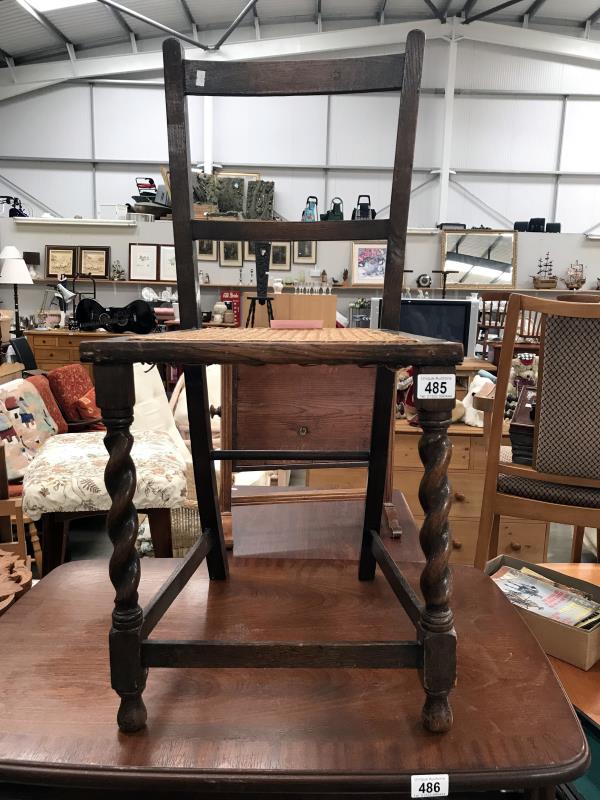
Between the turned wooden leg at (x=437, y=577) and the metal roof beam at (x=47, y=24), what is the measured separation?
760 cm

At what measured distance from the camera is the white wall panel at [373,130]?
7.78 meters

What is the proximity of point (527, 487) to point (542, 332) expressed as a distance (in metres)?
0.41

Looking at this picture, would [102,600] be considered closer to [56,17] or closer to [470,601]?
[470,601]

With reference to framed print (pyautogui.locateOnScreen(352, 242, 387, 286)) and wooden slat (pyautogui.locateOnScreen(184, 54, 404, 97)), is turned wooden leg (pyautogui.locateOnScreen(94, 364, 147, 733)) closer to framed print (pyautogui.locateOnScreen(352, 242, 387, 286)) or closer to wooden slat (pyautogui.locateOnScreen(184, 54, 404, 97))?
wooden slat (pyautogui.locateOnScreen(184, 54, 404, 97))

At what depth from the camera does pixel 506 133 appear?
25.7 ft

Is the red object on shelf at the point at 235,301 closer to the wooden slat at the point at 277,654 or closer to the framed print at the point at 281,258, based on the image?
the framed print at the point at 281,258

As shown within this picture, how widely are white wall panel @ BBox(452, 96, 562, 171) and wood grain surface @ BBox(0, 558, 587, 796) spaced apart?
315 inches

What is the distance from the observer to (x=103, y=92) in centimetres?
786

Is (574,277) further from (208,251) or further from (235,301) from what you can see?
(208,251)

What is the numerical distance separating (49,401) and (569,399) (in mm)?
2615

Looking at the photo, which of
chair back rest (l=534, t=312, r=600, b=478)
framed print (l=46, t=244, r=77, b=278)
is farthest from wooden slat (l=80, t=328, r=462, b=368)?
framed print (l=46, t=244, r=77, b=278)

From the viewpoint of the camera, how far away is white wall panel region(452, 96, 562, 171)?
778cm

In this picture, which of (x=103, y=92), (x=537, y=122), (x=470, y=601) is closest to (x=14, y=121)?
(x=103, y=92)

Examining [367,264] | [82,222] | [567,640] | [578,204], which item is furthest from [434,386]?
[578,204]
